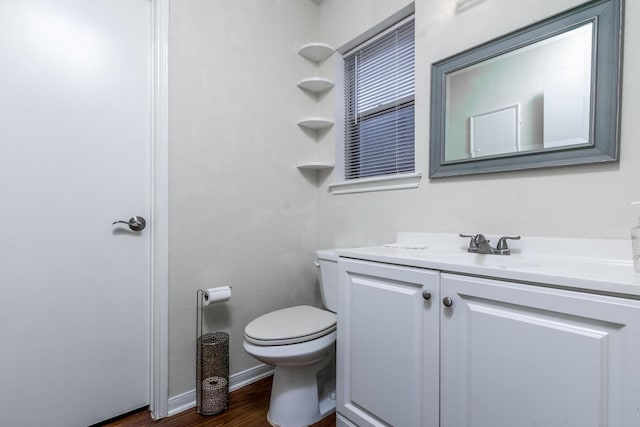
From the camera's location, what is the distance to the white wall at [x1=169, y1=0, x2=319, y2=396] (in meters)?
1.50

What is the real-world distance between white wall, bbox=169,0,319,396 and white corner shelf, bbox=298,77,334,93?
5 centimetres

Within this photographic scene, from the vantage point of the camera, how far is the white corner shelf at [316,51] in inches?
74.9

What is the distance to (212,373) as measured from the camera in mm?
1522

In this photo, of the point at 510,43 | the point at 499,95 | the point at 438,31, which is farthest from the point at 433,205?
the point at 438,31

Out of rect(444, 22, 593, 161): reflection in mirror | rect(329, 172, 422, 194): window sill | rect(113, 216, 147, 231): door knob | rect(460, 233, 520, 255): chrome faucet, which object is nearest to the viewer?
rect(444, 22, 593, 161): reflection in mirror

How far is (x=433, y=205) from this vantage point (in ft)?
4.76

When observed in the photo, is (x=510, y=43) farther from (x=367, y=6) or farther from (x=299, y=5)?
(x=299, y=5)

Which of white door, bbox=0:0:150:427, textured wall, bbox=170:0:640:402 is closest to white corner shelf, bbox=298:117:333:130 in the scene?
textured wall, bbox=170:0:640:402

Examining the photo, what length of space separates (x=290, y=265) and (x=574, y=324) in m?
1.45

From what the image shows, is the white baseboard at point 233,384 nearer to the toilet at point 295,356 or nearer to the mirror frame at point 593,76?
the toilet at point 295,356

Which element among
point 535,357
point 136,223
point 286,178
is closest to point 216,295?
point 136,223

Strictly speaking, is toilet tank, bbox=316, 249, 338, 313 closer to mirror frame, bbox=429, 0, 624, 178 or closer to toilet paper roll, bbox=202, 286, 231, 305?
toilet paper roll, bbox=202, 286, 231, 305

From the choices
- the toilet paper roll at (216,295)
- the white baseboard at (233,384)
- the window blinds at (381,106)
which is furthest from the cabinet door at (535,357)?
the white baseboard at (233,384)

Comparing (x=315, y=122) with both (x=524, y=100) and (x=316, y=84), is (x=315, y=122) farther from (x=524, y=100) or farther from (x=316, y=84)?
(x=524, y=100)
